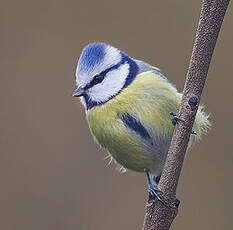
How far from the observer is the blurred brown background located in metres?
1.87

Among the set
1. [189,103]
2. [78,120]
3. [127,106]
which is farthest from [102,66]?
[78,120]

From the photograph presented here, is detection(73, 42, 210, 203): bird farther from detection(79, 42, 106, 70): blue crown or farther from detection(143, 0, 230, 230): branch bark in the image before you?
detection(143, 0, 230, 230): branch bark

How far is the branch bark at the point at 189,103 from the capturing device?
2.73 feet

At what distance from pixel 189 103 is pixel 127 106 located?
43cm

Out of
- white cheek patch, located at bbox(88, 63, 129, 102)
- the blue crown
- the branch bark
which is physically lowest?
the branch bark

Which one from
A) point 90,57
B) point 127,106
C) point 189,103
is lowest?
point 189,103

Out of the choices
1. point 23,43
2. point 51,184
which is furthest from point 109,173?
point 23,43

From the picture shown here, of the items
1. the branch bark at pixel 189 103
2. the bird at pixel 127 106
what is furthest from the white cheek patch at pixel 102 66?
the branch bark at pixel 189 103

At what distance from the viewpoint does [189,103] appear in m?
Answer: 0.87

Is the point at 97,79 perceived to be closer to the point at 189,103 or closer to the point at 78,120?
the point at 189,103

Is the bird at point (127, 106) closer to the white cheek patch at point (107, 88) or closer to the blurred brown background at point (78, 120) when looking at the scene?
the white cheek patch at point (107, 88)

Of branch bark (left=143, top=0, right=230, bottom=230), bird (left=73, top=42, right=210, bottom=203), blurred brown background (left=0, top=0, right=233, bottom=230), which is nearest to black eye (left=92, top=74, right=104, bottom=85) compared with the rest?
bird (left=73, top=42, right=210, bottom=203)

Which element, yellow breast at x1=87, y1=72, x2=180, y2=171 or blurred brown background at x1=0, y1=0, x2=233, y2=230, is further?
blurred brown background at x1=0, y1=0, x2=233, y2=230

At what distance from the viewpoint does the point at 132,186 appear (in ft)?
6.23
